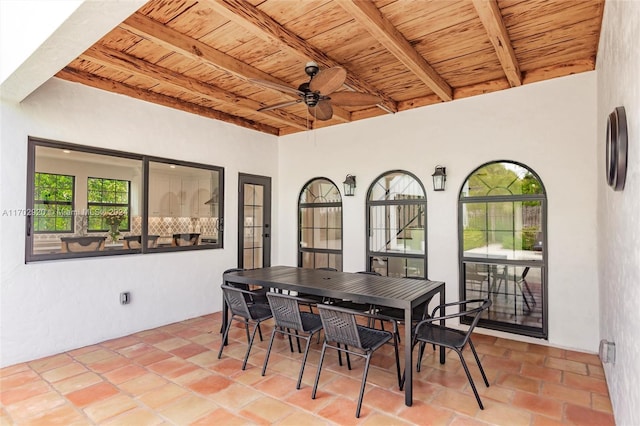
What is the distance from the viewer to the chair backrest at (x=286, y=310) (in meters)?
3.04

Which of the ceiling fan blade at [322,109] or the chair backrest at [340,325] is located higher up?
the ceiling fan blade at [322,109]

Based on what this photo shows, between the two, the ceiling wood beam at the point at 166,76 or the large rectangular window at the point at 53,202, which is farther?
the large rectangular window at the point at 53,202

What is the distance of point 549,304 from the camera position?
395 cm

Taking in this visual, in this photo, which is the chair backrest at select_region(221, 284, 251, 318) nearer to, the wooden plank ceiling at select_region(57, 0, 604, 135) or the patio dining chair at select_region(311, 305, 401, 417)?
the patio dining chair at select_region(311, 305, 401, 417)

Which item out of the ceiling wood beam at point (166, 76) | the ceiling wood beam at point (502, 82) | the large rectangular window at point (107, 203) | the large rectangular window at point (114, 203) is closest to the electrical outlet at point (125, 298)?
the large rectangular window at point (114, 203)

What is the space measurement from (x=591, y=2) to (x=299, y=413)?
3.78 m

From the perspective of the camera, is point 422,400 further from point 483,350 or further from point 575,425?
point 483,350

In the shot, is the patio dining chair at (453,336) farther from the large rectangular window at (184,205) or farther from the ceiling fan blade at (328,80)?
the large rectangular window at (184,205)

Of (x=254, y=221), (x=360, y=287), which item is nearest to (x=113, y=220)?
(x=254, y=221)

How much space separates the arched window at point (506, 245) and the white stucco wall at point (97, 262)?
346 centimetres

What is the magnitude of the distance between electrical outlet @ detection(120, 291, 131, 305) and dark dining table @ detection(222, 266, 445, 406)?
4.10 ft

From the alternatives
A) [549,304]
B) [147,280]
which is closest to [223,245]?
[147,280]

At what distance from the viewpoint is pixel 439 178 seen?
460 cm

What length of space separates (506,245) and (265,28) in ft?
11.7
